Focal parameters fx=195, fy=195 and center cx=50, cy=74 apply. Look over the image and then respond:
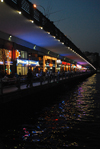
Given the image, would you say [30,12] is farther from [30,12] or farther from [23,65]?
[23,65]

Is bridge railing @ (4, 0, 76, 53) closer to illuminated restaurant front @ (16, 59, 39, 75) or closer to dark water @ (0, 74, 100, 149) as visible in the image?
illuminated restaurant front @ (16, 59, 39, 75)

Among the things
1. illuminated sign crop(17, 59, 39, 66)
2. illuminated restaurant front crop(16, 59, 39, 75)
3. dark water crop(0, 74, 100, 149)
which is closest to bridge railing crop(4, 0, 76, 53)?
illuminated sign crop(17, 59, 39, 66)

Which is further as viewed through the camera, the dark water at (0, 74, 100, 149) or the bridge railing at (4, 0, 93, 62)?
the bridge railing at (4, 0, 93, 62)

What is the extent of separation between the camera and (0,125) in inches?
386

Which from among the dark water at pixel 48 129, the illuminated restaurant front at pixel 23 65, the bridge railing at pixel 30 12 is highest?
the bridge railing at pixel 30 12

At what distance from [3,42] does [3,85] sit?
10.4m

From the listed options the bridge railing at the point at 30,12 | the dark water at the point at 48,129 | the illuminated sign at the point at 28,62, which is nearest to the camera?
the dark water at the point at 48,129

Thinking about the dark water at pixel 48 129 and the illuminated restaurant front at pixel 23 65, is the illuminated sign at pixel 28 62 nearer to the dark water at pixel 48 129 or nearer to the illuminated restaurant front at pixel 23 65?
the illuminated restaurant front at pixel 23 65

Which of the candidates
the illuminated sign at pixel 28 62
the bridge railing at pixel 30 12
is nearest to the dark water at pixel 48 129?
the bridge railing at pixel 30 12

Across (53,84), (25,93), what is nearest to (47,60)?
(53,84)

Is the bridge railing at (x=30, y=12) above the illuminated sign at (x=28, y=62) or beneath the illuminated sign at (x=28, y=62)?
above

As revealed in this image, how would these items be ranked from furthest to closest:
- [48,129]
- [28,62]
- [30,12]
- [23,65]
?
[28,62] → [23,65] → [30,12] → [48,129]

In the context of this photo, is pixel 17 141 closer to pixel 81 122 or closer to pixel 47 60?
pixel 81 122

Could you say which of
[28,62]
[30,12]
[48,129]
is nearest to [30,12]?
[30,12]
